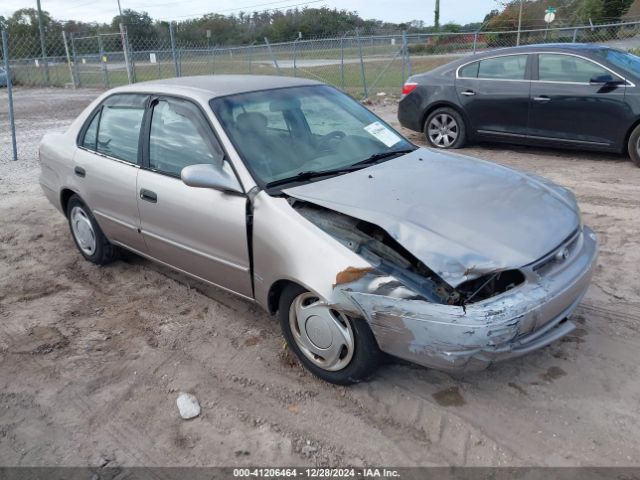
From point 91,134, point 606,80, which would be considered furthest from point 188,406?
point 606,80

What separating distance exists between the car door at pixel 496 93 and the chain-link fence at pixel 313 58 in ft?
21.6

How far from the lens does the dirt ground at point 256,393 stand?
8.75ft

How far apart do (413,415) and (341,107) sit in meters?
2.36

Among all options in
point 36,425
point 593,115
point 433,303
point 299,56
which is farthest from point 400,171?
point 299,56

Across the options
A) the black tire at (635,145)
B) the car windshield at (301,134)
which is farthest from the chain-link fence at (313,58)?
the car windshield at (301,134)

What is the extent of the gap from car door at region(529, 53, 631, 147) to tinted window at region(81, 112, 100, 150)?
18.9ft

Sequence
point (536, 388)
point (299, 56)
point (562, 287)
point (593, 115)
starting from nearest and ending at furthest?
point (562, 287), point (536, 388), point (593, 115), point (299, 56)

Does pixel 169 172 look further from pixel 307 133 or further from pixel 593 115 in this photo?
pixel 593 115

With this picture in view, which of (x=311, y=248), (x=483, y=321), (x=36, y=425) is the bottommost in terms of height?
(x=36, y=425)

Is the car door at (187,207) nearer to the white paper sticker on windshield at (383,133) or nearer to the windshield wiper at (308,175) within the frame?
the windshield wiper at (308,175)

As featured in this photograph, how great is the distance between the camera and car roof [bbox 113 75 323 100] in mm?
3784

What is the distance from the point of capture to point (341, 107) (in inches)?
165

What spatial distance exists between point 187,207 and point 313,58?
17.8 metres

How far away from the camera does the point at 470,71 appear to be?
8.41 m
